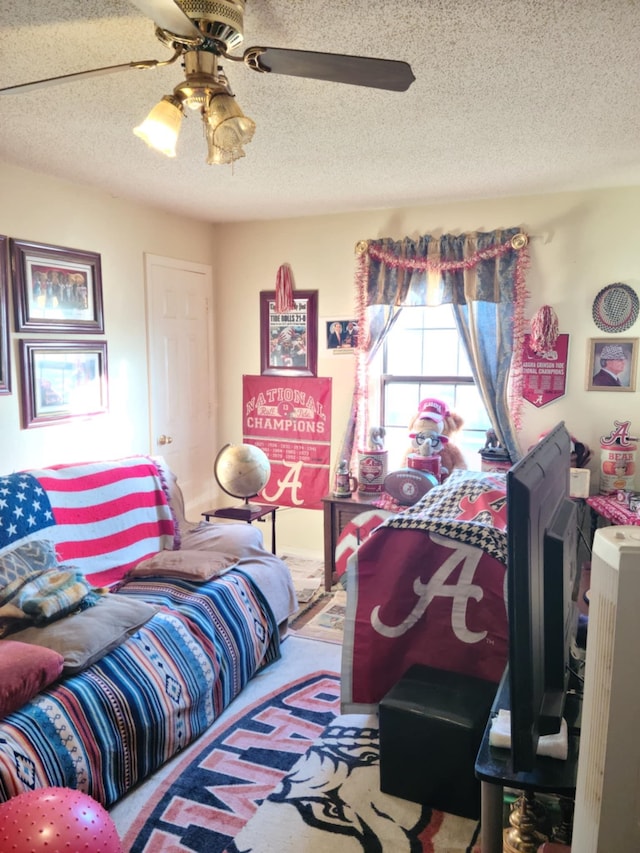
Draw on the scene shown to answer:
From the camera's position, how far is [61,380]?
319 centimetres

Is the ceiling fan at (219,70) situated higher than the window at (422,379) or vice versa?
the ceiling fan at (219,70)

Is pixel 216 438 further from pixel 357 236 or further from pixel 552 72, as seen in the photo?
pixel 552 72

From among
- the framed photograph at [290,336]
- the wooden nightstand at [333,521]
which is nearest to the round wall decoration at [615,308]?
the wooden nightstand at [333,521]

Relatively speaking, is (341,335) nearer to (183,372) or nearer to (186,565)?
(183,372)

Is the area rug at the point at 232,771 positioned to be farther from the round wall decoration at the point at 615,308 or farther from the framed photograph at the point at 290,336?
the round wall decoration at the point at 615,308

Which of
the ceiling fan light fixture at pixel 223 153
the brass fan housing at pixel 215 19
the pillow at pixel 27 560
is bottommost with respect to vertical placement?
the pillow at pixel 27 560

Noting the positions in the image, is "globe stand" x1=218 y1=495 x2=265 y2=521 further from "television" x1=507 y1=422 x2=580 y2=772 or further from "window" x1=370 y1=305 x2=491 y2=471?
"television" x1=507 y1=422 x2=580 y2=772

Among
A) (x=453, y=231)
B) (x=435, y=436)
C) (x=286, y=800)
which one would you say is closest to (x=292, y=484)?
(x=435, y=436)

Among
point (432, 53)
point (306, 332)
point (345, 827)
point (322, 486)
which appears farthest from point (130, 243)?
point (345, 827)

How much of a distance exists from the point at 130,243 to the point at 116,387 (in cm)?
86

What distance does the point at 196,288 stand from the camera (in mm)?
4234

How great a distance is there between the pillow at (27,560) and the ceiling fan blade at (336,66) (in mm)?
1897

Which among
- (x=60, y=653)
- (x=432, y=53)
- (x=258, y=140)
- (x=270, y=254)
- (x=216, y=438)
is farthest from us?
(x=216, y=438)

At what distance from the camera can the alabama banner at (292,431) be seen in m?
4.19
